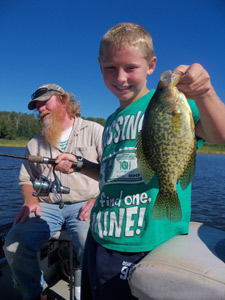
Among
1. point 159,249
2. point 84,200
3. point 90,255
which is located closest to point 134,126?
point 159,249

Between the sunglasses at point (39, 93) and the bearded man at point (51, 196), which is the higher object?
the sunglasses at point (39, 93)

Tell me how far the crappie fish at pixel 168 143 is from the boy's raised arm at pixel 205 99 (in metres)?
0.05

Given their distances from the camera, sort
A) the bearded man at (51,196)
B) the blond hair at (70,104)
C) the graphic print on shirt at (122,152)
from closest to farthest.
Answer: the graphic print on shirt at (122,152) < the bearded man at (51,196) < the blond hair at (70,104)

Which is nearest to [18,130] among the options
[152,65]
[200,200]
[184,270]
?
[200,200]

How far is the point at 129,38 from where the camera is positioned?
1782 mm

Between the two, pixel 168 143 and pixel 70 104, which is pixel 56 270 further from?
pixel 168 143

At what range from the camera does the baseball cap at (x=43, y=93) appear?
405 centimetres

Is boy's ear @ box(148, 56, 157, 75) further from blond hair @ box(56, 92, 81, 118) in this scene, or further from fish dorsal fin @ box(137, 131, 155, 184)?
blond hair @ box(56, 92, 81, 118)

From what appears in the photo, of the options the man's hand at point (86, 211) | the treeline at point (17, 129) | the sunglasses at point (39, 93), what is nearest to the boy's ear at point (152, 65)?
the man's hand at point (86, 211)

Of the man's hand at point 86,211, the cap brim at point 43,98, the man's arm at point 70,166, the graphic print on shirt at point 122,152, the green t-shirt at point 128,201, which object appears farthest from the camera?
the cap brim at point 43,98

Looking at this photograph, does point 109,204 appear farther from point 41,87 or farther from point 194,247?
point 41,87

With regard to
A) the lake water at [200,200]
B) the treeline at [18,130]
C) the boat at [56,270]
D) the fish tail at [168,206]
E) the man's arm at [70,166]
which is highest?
the treeline at [18,130]

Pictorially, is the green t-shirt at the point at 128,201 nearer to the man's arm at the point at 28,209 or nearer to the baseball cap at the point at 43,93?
the man's arm at the point at 28,209

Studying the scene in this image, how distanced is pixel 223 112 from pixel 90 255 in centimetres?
139
